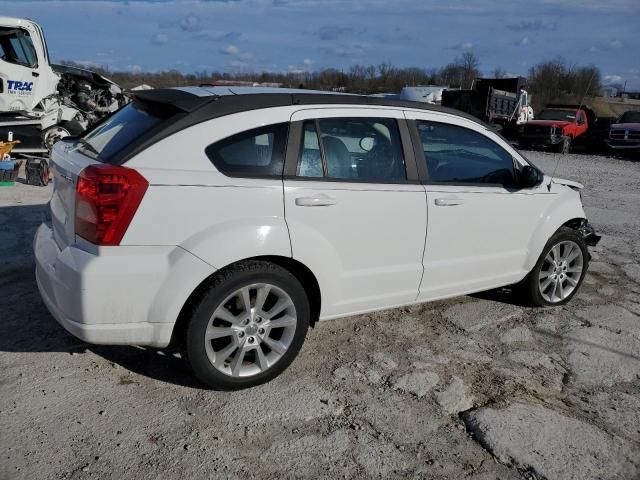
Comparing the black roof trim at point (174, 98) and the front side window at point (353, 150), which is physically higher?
the black roof trim at point (174, 98)

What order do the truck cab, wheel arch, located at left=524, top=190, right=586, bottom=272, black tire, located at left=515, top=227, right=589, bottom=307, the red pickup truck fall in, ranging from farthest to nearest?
1. the red pickup truck
2. the truck cab
3. black tire, located at left=515, top=227, right=589, bottom=307
4. wheel arch, located at left=524, top=190, right=586, bottom=272

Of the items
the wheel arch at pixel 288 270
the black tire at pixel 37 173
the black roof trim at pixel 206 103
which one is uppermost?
the black roof trim at pixel 206 103

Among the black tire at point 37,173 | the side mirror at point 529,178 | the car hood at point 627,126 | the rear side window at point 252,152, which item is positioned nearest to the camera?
the rear side window at point 252,152

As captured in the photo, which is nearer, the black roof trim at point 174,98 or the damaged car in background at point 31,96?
the black roof trim at point 174,98

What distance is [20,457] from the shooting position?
9.11 ft

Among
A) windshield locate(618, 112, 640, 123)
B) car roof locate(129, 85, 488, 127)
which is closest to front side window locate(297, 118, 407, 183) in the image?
car roof locate(129, 85, 488, 127)

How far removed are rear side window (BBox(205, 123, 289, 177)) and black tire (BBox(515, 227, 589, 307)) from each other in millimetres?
2673

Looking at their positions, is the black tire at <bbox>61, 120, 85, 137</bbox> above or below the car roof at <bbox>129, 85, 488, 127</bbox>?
below

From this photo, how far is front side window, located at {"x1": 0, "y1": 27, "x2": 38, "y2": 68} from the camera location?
11252mm

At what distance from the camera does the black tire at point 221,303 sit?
3.18 metres

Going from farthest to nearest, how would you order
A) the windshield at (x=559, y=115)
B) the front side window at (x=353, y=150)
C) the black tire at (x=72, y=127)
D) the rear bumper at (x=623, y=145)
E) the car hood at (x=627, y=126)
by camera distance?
the windshield at (x=559, y=115)
the car hood at (x=627, y=126)
the rear bumper at (x=623, y=145)
the black tire at (x=72, y=127)
the front side window at (x=353, y=150)

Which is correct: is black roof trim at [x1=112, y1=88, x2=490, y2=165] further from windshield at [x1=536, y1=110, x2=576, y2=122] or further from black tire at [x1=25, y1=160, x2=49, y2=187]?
windshield at [x1=536, y1=110, x2=576, y2=122]

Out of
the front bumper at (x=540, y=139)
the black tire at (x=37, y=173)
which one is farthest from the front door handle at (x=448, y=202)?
the front bumper at (x=540, y=139)

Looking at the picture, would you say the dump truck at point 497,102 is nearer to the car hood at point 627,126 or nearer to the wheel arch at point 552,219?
the car hood at point 627,126
